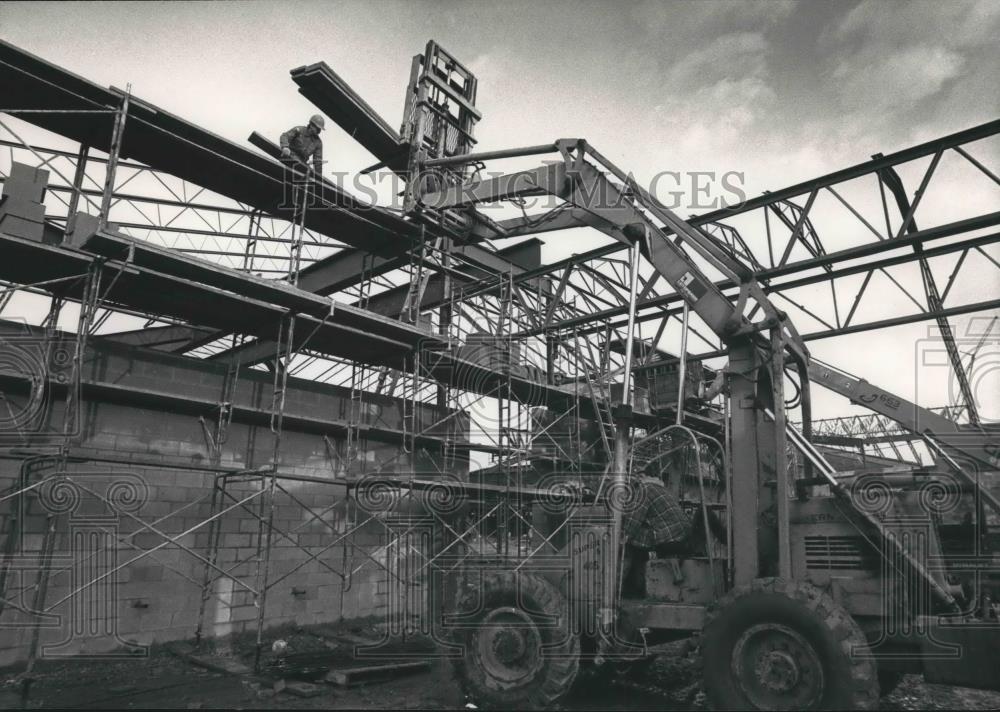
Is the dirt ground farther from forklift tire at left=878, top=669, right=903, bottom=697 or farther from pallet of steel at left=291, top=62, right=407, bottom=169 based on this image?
pallet of steel at left=291, top=62, right=407, bottom=169

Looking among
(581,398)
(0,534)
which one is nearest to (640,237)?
(581,398)

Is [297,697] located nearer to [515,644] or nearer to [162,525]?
[515,644]

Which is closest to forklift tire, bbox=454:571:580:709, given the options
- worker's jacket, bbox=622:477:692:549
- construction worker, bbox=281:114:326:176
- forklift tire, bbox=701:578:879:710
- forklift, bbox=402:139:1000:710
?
forklift, bbox=402:139:1000:710

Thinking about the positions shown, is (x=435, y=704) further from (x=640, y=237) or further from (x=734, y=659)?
(x=640, y=237)

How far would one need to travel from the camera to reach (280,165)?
10359 mm

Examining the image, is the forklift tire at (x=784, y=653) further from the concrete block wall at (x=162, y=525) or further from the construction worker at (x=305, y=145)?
the construction worker at (x=305, y=145)

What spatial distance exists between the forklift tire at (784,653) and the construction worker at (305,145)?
8.69m

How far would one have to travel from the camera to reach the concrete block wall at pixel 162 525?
9.30 m

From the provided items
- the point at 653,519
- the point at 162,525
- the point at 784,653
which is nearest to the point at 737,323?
the point at 653,519

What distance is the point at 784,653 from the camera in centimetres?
582

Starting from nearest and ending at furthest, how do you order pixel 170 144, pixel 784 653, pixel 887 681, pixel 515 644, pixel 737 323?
pixel 784 653 < pixel 887 681 < pixel 515 644 < pixel 737 323 < pixel 170 144

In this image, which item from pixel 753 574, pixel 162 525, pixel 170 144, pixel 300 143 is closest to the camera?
pixel 753 574

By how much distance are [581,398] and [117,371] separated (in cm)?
921

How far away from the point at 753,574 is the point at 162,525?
352 inches
